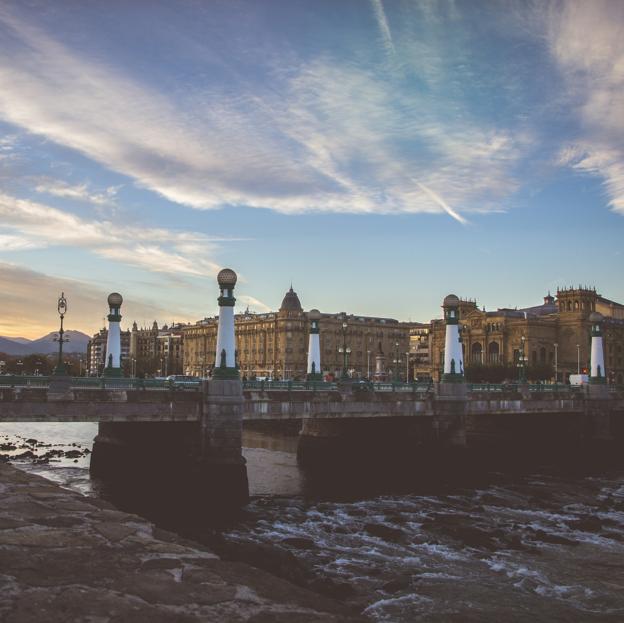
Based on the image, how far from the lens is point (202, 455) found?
29516mm

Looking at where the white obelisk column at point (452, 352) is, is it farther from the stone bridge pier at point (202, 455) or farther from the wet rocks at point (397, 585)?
the wet rocks at point (397, 585)

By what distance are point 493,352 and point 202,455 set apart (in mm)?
137004

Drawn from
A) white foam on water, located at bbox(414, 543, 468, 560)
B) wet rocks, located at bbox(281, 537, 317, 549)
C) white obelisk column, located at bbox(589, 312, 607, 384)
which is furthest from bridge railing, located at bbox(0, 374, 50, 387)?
white obelisk column, located at bbox(589, 312, 607, 384)

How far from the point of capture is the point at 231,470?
94.9ft

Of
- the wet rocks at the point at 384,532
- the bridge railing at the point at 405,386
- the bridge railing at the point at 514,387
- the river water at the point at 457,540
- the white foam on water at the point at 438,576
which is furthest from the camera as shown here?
the bridge railing at the point at 514,387

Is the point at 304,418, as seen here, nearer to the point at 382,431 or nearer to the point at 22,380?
the point at 382,431

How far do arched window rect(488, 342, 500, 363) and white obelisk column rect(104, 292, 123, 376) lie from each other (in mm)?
127931

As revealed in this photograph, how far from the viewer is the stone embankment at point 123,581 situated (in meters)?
8.69

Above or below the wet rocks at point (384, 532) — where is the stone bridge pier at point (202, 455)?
above

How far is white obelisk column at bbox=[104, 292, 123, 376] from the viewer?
38.8m

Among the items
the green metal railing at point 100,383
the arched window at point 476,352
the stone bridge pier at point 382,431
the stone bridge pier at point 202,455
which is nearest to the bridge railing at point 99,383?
the green metal railing at point 100,383

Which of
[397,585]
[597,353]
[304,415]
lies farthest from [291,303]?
[397,585]

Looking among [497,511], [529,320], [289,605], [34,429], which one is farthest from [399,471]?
[529,320]

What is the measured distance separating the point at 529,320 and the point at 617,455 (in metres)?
106
